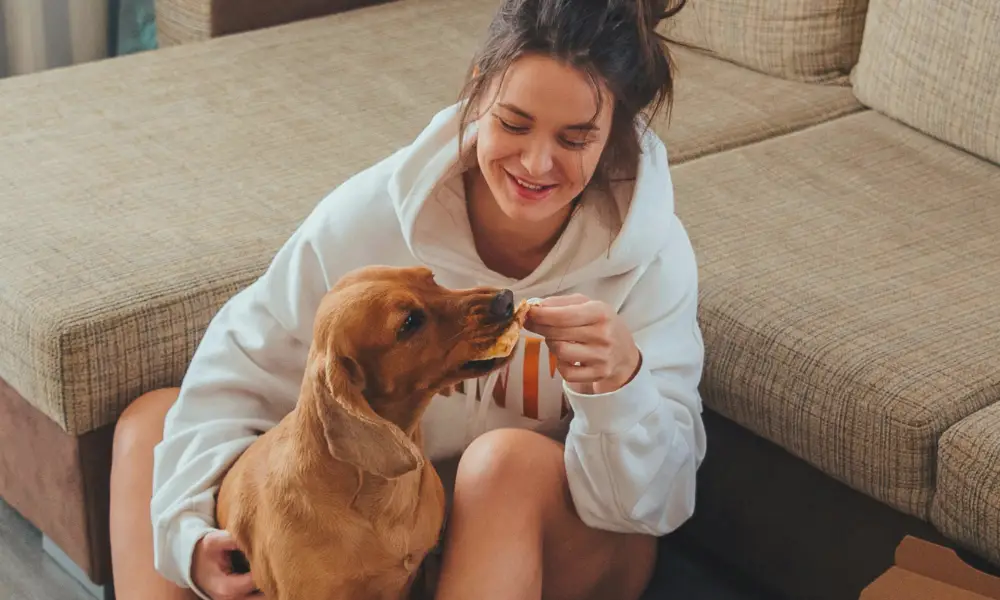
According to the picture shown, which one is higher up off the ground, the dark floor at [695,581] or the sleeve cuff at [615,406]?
the sleeve cuff at [615,406]

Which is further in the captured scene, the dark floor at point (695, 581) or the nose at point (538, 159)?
the dark floor at point (695, 581)

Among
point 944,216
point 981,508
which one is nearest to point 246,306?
point 981,508

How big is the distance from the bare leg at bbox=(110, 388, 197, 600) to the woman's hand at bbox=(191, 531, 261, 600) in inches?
5.0

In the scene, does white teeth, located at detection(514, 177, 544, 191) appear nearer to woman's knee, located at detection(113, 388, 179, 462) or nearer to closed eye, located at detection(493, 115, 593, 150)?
closed eye, located at detection(493, 115, 593, 150)

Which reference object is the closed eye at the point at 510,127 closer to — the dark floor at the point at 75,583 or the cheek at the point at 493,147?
the cheek at the point at 493,147

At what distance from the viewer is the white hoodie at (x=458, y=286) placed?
150cm

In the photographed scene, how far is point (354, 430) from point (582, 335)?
0.88ft

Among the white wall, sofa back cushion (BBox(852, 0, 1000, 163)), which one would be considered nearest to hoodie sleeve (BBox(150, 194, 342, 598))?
sofa back cushion (BBox(852, 0, 1000, 163))

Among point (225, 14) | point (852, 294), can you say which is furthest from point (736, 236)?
point (225, 14)

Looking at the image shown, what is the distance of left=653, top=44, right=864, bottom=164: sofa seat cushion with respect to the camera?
2.26m

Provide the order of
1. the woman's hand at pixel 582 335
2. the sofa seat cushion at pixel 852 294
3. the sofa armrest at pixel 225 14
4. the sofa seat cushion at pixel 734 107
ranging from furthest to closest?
the sofa armrest at pixel 225 14
the sofa seat cushion at pixel 734 107
the sofa seat cushion at pixel 852 294
the woman's hand at pixel 582 335

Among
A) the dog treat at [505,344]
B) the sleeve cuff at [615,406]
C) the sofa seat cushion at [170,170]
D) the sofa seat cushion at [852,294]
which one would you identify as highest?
the dog treat at [505,344]

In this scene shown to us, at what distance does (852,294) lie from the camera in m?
1.79

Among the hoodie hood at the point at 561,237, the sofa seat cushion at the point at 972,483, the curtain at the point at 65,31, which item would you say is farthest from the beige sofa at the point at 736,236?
the curtain at the point at 65,31
